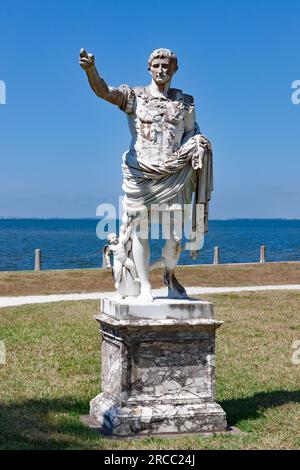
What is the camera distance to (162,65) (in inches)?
297

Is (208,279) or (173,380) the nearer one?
(173,380)

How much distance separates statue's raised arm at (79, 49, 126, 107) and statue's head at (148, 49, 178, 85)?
1.26 feet

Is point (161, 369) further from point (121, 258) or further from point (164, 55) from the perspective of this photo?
point (164, 55)

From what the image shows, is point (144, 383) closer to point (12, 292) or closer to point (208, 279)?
point (12, 292)

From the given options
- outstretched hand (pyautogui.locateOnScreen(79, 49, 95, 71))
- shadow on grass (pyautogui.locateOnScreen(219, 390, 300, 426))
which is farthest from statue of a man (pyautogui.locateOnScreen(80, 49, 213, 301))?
shadow on grass (pyautogui.locateOnScreen(219, 390, 300, 426))

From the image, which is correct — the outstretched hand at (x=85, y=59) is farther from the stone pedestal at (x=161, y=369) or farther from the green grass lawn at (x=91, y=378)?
the green grass lawn at (x=91, y=378)

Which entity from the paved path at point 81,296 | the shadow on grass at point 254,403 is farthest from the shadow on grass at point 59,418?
the paved path at point 81,296

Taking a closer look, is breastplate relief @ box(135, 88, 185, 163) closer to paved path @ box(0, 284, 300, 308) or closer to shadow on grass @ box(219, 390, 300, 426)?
shadow on grass @ box(219, 390, 300, 426)

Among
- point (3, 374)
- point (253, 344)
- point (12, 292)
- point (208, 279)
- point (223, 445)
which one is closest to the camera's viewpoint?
point (223, 445)

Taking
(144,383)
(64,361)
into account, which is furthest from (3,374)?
(144,383)

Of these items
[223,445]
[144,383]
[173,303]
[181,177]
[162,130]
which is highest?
[162,130]
